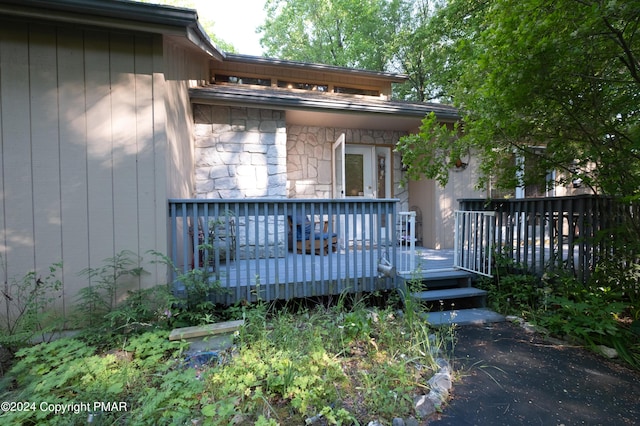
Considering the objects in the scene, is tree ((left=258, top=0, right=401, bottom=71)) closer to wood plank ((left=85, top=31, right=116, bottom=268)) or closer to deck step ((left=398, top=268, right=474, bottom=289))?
deck step ((left=398, top=268, right=474, bottom=289))

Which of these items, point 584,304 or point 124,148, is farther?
point 124,148

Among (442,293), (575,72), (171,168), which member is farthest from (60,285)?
(575,72)

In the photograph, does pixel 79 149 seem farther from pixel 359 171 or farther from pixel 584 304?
pixel 584 304

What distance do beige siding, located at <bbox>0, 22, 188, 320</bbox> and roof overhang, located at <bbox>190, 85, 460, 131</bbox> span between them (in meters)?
1.38

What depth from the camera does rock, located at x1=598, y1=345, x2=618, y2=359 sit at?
2.50 m

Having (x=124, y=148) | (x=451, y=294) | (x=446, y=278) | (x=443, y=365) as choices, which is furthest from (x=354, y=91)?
(x=443, y=365)

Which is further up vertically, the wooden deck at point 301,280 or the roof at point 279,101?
the roof at point 279,101

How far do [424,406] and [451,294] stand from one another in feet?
6.29

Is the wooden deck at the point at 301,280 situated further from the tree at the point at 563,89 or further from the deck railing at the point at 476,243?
the tree at the point at 563,89

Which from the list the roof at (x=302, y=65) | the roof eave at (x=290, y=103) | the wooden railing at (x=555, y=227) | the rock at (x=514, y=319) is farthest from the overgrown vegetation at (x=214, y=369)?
the roof at (x=302, y=65)

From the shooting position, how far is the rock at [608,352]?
2503 mm

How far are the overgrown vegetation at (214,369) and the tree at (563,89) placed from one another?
2067mm

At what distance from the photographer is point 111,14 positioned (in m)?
2.57

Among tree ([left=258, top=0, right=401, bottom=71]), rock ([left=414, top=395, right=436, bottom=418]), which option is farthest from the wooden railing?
tree ([left=258, top=0, right=401, bottom=71])
